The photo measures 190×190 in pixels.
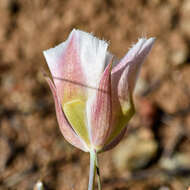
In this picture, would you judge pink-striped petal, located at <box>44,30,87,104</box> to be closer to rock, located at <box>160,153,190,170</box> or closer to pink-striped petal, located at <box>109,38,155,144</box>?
pink-striped petal, located at <box>109,38,155,144</box>

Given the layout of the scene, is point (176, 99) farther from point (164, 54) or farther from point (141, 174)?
point (141, 174)

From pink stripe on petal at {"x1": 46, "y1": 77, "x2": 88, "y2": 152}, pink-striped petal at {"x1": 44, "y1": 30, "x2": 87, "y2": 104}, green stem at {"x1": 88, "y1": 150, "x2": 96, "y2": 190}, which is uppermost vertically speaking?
pink-striped petal at {"x1": 44, "y1": 30, "x2": 87, "y2": 104}

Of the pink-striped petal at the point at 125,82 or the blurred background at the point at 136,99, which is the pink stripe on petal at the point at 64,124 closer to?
the pink-striped petal at the point at 125,82

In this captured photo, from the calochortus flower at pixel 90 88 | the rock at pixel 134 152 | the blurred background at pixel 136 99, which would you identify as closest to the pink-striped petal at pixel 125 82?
the calochortus flower at pixel 90 88

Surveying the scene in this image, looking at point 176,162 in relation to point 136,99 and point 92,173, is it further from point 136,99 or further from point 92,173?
point 92,173

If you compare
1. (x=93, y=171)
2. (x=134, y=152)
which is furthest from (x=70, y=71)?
(x=134, y=152)

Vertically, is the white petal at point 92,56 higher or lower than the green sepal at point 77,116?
higher

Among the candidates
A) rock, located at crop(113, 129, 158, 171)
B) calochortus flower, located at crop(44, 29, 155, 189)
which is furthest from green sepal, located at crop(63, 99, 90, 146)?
rock, located at crop(113, 129, 158, 171)
